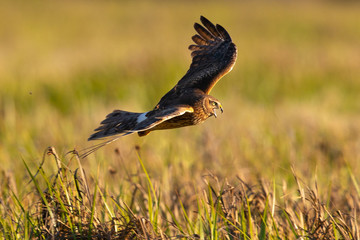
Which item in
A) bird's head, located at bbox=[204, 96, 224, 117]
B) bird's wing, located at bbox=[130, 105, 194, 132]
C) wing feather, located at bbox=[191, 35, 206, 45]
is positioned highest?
wing feather, located at bbox=[191, 35, 206, 45]

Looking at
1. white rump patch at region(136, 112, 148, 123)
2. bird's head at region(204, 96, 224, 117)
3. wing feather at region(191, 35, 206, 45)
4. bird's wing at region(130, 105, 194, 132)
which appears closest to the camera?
bird's wing at region(130, 105, 194, 132)

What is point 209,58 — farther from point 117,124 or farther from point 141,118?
point 141,118

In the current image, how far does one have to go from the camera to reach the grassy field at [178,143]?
3.10 m

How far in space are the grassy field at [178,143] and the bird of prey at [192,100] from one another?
26 centimetres

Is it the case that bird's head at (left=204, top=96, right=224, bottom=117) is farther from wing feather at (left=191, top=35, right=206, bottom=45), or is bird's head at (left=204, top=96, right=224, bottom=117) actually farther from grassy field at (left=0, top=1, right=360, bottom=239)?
wing feather at (left=191, top=35, right=206, bottom=45)

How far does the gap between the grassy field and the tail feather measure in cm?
21

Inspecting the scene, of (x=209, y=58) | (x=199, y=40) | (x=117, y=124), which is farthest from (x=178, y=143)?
(x=117, y=124)

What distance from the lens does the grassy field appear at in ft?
10.2

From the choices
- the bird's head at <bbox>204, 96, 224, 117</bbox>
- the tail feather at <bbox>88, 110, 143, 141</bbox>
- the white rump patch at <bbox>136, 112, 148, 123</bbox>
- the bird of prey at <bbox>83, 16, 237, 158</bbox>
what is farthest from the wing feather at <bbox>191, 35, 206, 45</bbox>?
the white rump patch at <bbox>136, 112, 148, 123</bbox>

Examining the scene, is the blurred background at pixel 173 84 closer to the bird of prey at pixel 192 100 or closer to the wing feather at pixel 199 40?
the bird of prey at pixel 192 100

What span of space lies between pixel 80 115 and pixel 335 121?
320 cm

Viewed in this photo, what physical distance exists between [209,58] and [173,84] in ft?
16.3

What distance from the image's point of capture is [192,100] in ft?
10.3

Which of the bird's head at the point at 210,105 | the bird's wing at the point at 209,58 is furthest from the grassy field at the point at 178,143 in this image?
the bird's wing at the point at 209,58
